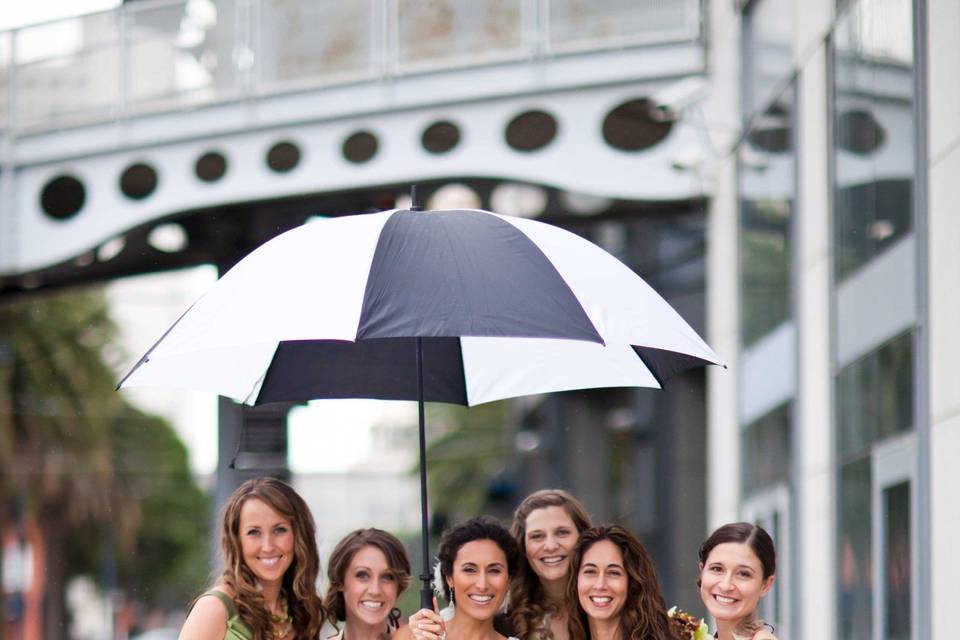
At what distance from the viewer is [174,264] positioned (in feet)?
75.0

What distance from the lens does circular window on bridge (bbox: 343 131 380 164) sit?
1711 centimetres

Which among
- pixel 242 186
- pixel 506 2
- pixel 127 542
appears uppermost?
pixel 506 2

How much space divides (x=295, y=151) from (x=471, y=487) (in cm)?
3990

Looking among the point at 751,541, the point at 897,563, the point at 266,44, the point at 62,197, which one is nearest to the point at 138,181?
the point at 62,197

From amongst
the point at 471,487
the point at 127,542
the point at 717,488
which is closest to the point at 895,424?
the point at 717,488

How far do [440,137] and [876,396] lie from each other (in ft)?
24.7

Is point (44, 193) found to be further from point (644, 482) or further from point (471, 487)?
point (471, 487)

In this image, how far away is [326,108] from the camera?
16.8 metres

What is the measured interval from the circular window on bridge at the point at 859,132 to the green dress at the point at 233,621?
20.3 feet

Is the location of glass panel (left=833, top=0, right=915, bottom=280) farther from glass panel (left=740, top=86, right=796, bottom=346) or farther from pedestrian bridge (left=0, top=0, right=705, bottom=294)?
pedestrian bridge (left=0, top=0, right=705, bottom=294)

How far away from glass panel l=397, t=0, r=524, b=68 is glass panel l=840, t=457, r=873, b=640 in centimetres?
626

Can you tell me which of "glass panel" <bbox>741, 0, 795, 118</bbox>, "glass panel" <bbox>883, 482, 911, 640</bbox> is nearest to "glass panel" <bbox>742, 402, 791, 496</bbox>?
"glass panel" <bbox>741, 0, 795, 118</bbox>

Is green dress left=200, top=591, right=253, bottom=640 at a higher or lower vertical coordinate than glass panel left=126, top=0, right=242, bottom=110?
lower

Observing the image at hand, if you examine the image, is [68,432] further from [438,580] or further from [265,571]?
[265,571]
